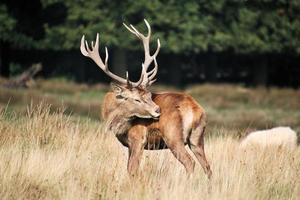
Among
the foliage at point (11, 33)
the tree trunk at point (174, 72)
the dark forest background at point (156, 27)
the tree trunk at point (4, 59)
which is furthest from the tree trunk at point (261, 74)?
the tree trunk at point (4, 59)

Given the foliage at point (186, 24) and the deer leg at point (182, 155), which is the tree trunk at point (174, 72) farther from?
the deer leg at point (182, 155)

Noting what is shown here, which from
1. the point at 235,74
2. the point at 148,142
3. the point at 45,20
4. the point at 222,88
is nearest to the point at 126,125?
the point at 148,142

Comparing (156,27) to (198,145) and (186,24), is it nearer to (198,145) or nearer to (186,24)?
(186,24)

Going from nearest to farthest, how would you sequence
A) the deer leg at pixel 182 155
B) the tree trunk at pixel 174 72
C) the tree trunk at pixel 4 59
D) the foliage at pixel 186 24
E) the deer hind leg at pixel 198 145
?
the deer leg at pixel 182 155, the deer hind leg at pixel 198 145, the foliage at pixel 186 24, the tree trunk at pixel 4 59, the tree trunk at pixel 174 72

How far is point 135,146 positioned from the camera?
7.93 metres

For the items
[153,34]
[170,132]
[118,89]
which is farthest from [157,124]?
[153,34]

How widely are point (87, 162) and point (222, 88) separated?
1906 cm

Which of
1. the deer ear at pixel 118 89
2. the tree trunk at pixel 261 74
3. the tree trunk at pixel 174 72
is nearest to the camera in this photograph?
the deer ear at pixel 118 89

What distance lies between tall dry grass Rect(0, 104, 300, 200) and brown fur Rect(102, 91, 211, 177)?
19 cm

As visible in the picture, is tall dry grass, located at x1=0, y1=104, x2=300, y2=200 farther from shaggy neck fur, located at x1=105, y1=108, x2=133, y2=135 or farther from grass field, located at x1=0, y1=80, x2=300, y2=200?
shaggy neck fur, located at x1=105, y1=108, x2=133, y2=135

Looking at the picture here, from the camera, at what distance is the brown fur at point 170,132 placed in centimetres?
779

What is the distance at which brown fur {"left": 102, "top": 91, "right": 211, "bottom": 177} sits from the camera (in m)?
7.79

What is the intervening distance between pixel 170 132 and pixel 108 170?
0.79 meters

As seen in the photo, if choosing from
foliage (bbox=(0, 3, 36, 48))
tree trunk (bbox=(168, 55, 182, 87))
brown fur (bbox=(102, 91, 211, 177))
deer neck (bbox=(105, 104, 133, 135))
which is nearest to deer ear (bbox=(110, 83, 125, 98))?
deer neck (bbox=(105, 104, 133, 135))
